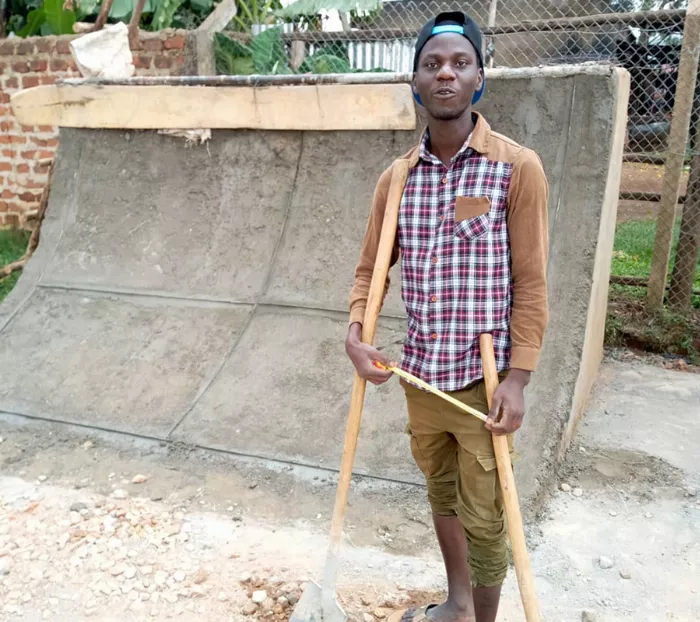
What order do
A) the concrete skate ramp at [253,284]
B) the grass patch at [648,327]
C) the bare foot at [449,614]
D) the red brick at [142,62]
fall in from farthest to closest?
1. the red brick at [142,62]
2. the grass patch at [648,327]
3. the concrete skate ramp at [253,284]
4. the bare foot at [449,614]

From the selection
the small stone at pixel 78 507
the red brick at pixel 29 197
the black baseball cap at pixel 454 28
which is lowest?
the small stone at pixel 78 507

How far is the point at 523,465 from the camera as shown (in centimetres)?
335

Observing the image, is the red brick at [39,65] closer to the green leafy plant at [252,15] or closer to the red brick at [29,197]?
the red brick at [29,197]

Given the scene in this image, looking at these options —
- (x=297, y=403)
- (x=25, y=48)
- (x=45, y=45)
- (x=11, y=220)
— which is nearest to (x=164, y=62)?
(x=45, y=45)

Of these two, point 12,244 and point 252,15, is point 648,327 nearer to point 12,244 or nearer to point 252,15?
point 252,15

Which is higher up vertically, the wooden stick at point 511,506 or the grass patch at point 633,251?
the wooden stick at point 511,506

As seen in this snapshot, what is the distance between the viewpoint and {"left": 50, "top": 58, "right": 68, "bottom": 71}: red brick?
699cm

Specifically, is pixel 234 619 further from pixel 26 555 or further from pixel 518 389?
pixel 518 389

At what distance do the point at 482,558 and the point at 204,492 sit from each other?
1.79 metres

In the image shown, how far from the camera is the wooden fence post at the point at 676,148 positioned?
4762 mm

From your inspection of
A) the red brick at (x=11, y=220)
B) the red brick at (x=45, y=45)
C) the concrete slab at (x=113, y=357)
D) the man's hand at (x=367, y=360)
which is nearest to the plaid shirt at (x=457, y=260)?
the man's hand at (x=367, y=360)

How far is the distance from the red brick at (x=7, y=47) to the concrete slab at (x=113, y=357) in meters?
3.62

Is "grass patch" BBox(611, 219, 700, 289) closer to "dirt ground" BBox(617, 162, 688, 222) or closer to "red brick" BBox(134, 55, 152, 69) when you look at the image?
"dirt ground" BBox(617, 162, 688, 222)

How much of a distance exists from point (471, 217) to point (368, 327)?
1.59 ft
